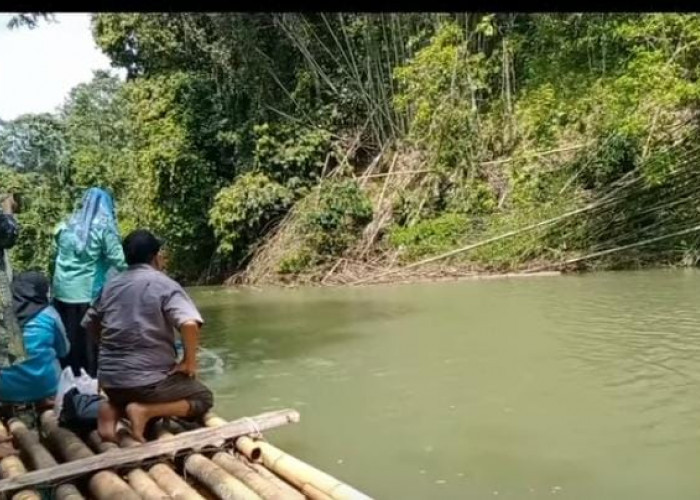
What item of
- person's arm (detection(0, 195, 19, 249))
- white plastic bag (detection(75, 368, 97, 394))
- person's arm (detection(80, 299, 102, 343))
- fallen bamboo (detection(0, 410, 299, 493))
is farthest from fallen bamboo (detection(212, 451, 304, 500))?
person's arm (detection(0, 195, 19, 249))

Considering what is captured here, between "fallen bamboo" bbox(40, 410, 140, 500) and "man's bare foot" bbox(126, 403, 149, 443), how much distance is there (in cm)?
21

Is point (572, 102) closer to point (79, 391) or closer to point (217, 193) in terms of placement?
point (217, 193)

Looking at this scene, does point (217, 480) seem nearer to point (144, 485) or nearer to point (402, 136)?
point (144, 485)

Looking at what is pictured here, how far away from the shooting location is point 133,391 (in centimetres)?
403

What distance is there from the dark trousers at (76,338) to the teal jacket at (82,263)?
5 centimetres

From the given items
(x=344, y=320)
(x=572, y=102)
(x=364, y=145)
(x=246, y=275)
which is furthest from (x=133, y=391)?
(x=364, y=145)

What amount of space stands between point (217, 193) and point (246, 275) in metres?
2.02

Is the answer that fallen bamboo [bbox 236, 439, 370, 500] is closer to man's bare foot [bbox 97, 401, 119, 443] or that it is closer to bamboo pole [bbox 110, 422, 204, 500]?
bamboo pole [bbox 110, 422, 204, 500]

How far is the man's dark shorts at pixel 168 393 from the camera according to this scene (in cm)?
405

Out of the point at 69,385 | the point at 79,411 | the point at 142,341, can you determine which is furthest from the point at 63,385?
the point at 142,341

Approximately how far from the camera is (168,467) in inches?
147

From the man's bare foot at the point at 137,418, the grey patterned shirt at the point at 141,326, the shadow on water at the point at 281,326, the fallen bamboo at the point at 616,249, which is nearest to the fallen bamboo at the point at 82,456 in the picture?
the man's bare foot at the point at 137,418

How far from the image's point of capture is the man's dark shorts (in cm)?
405

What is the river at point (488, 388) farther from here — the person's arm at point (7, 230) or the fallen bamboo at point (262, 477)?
the person's arm at point (7, 230)
